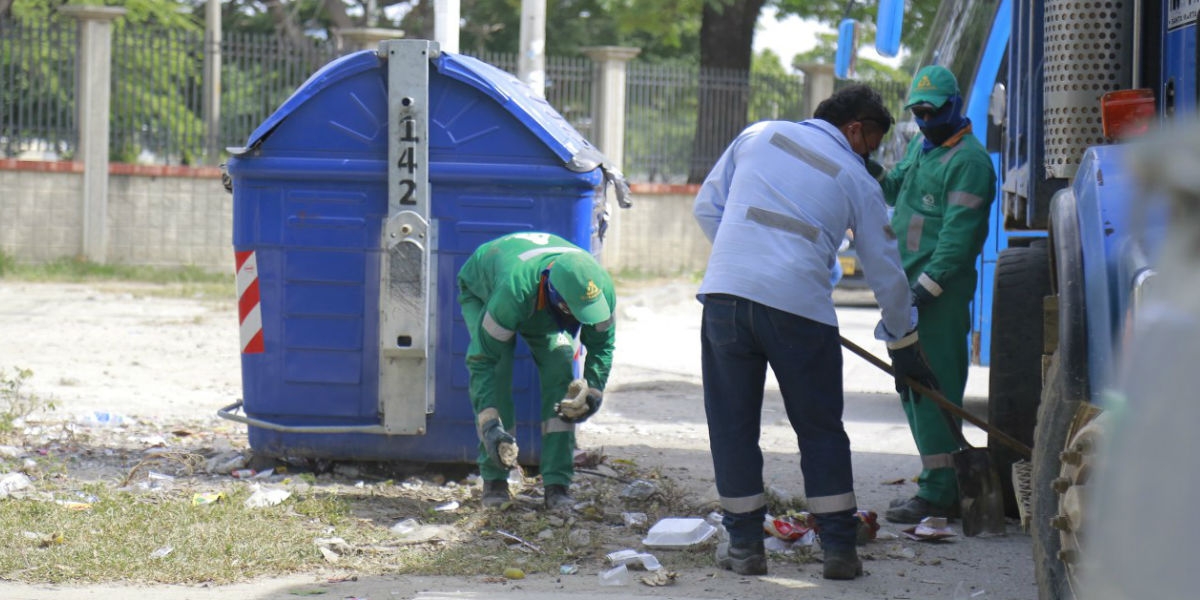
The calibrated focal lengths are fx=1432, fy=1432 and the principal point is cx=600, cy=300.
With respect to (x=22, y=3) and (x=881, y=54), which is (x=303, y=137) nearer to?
(x=881, y=54)

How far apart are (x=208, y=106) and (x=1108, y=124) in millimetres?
13507

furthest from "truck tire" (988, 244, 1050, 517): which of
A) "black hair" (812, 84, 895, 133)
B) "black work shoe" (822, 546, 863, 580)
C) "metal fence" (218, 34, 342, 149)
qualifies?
"metal fence" (218, 34, 342, 149)

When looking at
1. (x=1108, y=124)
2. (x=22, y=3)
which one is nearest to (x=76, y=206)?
(x=22, y=3)

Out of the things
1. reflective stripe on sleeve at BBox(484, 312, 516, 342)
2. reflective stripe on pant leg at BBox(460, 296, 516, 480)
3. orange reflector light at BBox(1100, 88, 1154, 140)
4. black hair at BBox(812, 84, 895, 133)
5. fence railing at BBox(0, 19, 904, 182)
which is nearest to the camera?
orange reflector light at BBox(1100, 88, 1154, 140)

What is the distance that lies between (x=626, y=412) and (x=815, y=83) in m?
10.7

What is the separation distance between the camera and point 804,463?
4.33m

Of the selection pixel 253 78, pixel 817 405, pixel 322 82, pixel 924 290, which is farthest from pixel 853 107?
pixel 253 78

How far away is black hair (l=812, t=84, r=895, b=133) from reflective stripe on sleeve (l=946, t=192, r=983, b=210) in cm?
66

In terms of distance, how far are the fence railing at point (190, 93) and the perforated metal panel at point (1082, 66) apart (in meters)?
12.2

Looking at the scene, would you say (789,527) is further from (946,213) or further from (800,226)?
(946,213)

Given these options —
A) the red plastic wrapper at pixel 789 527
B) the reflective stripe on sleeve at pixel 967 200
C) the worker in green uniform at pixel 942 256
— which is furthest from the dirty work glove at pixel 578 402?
the reflective stripe on sleeve at pixel 967 200

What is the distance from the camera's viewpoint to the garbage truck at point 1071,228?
288cm

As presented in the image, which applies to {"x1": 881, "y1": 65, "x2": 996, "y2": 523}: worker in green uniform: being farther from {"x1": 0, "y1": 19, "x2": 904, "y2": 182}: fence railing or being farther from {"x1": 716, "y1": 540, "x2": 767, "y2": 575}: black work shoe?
{"x1": 0, "y1": 19, "x2": 904, "y2": 182}: fence railing

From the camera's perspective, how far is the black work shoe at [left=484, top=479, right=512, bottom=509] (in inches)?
198
